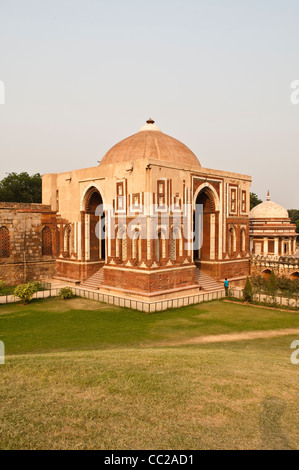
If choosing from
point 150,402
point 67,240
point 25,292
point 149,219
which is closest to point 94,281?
point 67,240

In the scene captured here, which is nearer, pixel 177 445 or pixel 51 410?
pixel 177 445

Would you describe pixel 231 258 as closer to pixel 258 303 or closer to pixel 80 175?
pixel 258 303

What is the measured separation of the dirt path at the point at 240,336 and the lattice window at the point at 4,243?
15.9 meters

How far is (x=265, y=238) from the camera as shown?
109ft

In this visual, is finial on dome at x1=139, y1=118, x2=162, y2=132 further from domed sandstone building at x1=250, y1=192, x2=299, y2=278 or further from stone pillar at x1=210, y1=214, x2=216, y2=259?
domed sandstone building at x1=250, y1=192, x2=299, y2=278

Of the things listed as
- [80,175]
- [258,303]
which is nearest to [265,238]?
[258,303]

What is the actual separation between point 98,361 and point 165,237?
13.0 metres

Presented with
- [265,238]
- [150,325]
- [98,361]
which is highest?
[265,238]

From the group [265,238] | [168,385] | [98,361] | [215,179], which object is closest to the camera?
[168,385]

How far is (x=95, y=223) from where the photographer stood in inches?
1036

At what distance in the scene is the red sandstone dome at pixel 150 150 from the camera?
24156mm

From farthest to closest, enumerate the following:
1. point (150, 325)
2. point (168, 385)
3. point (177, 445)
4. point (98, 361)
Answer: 1. point (150, 325)
2. point (98, 361)
3. point (168, 385)
4. point (177, 445)

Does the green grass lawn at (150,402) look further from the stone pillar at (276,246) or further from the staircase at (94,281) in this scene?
the stone pillar at (276,246)

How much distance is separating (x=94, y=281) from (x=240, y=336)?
1227cm
